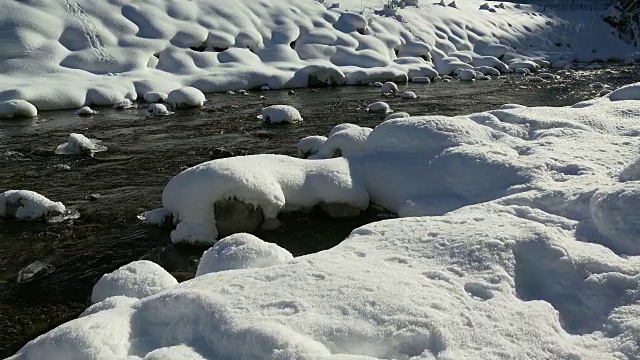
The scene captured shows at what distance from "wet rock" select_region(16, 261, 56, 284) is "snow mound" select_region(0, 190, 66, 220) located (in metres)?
1.28

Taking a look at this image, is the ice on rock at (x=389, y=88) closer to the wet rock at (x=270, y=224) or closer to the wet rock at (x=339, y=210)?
the wet rock at (x=339, y=210)

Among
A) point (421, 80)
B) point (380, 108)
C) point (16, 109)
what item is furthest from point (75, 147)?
point (421, 80)

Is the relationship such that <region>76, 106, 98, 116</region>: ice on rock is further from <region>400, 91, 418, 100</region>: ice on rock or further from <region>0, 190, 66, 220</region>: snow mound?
<region>400, 91, 418, 100</region>: ice on rock

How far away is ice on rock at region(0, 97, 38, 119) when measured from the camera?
42.3 ft

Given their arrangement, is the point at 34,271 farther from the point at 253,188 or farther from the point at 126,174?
the point at 126,174

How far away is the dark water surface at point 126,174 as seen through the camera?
5208 mm

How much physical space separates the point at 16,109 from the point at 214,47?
8349 mm

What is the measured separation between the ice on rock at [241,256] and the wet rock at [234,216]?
174cm

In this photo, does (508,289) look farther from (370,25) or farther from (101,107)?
(370,25)

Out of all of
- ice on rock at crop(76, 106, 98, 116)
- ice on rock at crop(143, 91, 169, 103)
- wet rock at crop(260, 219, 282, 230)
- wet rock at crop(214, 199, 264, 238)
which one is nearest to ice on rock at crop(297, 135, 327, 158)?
wet rock at crop(260, 219, 282, 230)

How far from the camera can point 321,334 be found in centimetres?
288

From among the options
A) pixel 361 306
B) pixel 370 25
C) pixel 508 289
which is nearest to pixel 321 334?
pixel 361 306

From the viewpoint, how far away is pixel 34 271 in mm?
5422

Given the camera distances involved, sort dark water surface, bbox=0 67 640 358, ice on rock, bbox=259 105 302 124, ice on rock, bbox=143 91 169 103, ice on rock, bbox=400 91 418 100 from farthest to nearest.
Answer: ice on rock, bbox=400 91 418 100 < ice on rock, bbox=143 91 169 103 < ice on rock, bbox=259 105 302 124 < dark water surface, bbox=0 67 640 358
